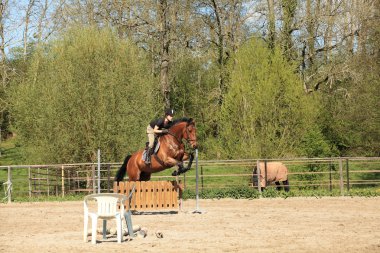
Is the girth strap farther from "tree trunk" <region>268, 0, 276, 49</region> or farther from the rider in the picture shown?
"tree trunk" <region>268, 0, 276, 49</region>

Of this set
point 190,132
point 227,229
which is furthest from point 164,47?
point 227,229

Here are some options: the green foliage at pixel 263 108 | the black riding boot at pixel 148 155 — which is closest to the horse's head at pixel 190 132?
the black riding boot at pixel 148 155

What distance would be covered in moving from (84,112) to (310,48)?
15884mm

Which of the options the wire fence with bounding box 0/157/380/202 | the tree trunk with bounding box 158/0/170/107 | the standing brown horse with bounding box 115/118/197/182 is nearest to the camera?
the standing brown horse with bounding box 115/118/197/182

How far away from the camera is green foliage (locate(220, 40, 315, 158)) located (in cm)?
3256

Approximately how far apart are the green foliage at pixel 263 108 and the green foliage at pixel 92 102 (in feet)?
13.9

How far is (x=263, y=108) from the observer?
109 feet

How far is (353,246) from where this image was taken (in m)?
11.9

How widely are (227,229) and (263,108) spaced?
18.9 m

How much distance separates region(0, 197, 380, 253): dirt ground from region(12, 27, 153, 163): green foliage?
31.2 feet

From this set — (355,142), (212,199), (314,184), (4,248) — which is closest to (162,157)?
(212,199)

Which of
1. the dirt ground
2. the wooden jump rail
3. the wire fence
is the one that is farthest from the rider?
the wire fence

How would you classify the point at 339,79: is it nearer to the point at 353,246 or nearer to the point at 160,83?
the point at 160,83

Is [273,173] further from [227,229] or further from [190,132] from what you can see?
[227,229]
